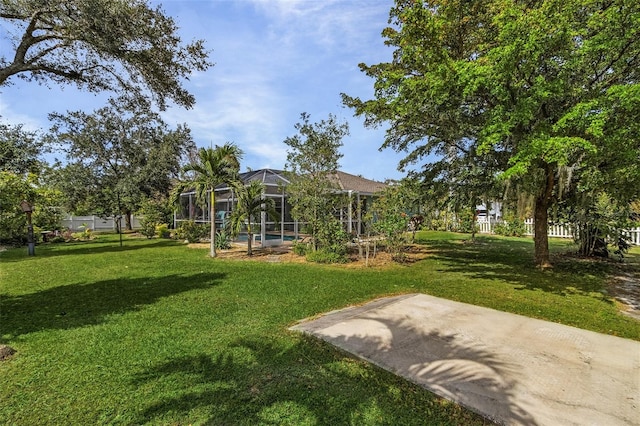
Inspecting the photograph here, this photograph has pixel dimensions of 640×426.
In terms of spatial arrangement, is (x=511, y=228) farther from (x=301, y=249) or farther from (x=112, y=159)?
(x=112, y=159)

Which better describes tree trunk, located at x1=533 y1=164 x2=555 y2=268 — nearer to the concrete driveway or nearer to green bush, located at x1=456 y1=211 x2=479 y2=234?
the concrete driveway

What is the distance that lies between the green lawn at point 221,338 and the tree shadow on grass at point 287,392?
1cm

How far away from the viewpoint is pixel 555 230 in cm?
1634

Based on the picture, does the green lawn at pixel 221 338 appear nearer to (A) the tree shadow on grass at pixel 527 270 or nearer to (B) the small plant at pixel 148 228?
(A) the tree shadow on grass at pixel 527 270

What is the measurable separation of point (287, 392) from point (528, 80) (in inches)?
265

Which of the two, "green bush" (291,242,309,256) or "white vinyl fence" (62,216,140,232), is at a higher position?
"white vinyl fence" (62,216,140,232)

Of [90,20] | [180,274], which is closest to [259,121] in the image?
[180,274]

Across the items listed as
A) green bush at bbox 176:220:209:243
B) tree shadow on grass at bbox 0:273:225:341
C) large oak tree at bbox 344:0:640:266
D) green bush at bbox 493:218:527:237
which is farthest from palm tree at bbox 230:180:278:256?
green bush at bbox 493:218:527:237

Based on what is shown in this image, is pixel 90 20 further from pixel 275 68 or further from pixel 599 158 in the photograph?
pixel 599 158

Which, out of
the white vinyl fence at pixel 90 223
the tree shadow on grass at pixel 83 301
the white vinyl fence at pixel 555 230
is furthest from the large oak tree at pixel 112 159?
the white vinyl fence at pixel 555 230

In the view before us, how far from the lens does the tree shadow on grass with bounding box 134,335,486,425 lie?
2287mm

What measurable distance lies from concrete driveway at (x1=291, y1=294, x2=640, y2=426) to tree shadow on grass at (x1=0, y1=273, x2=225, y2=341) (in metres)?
3.20

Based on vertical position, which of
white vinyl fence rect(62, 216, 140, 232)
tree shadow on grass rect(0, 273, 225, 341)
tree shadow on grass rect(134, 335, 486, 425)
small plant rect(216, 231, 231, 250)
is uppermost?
white vinyl fence rect(62, 216, 140, 232)

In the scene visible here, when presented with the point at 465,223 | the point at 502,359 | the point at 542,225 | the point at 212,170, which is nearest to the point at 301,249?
the point at 212,170
